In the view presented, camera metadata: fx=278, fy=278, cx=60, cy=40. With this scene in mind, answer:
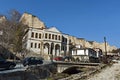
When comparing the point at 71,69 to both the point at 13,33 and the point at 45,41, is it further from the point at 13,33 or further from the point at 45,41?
the point at 45,41

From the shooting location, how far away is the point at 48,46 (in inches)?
3482

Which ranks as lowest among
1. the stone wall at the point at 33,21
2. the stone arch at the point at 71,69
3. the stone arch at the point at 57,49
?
the stone arch at the point at 71,69

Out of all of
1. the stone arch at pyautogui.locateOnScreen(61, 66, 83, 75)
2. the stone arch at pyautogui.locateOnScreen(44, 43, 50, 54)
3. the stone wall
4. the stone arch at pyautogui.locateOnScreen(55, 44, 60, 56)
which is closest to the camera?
the stone arch at pyautogui.locateOnScreen(61, 66, 83, 75)

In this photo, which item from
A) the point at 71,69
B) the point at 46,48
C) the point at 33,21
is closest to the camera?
the point at 71,69

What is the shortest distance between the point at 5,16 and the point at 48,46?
→ 60.8 ft

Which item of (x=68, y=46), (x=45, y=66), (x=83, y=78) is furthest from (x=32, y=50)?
(x=83, y=78)

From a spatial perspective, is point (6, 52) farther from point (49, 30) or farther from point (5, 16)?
point (49, 30)

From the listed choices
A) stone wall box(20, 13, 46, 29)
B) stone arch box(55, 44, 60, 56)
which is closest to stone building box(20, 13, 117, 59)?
stone arch box(55, 44, 60, 56)

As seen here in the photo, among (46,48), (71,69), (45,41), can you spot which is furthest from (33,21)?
(71,69)

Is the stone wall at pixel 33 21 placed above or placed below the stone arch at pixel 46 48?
above

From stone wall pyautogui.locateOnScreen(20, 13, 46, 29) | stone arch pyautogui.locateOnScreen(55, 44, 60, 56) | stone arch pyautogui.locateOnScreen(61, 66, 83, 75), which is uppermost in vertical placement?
stone wall pyautogui.locateOnScreen(20, 13, 46, 29)

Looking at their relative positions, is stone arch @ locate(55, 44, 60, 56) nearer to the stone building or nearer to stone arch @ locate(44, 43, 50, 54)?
the stone building

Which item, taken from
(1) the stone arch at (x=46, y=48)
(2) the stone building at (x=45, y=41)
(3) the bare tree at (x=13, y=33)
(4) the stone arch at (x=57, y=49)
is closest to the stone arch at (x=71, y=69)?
(3) the bare tree at (x=13, y=33)

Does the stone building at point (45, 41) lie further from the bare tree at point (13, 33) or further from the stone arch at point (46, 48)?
the bare tree at point (13, 33)
